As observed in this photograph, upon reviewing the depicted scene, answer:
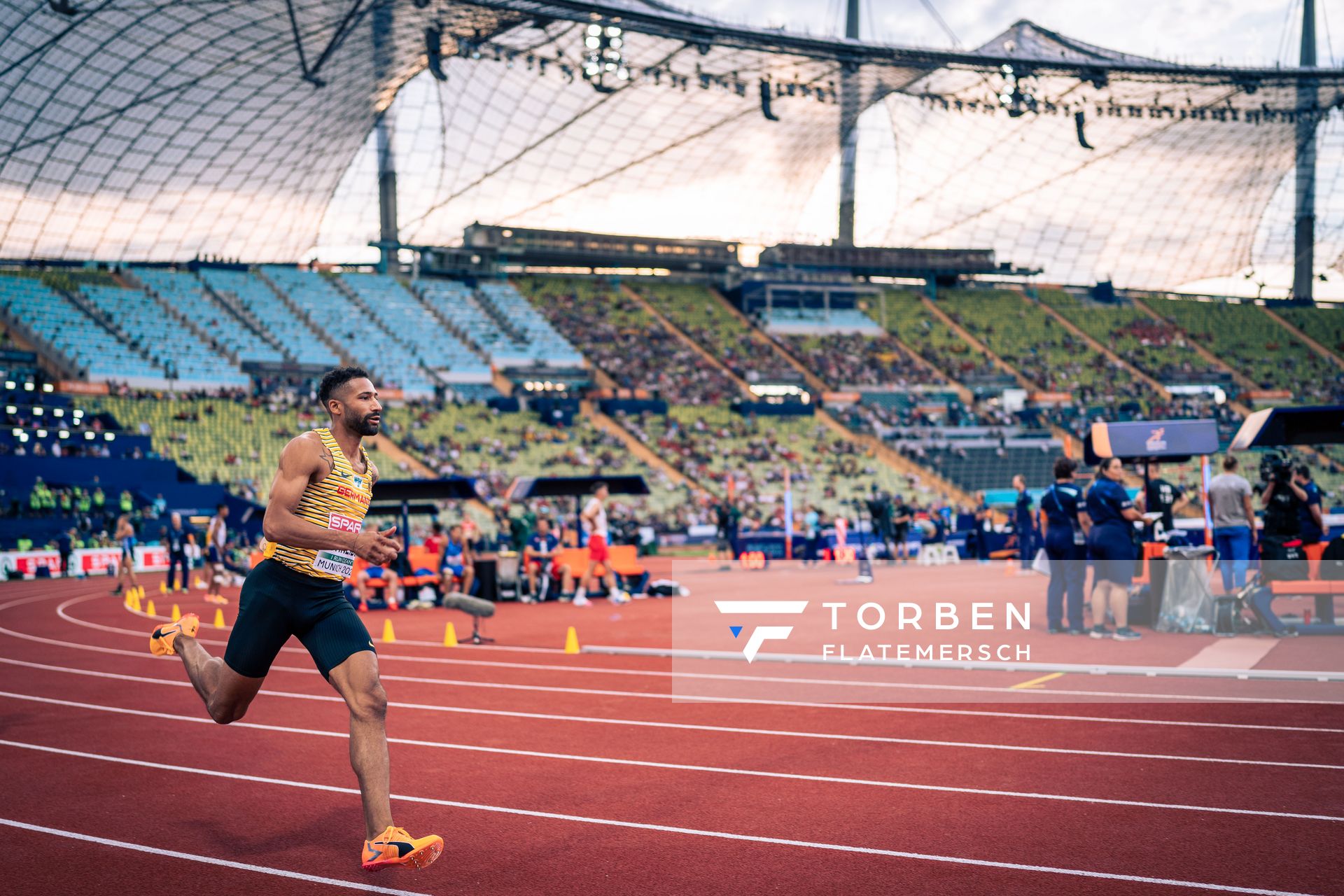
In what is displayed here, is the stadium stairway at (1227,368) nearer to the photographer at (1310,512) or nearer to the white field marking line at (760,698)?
the photographer at (1310,512)

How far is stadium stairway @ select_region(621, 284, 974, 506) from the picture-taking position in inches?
1821

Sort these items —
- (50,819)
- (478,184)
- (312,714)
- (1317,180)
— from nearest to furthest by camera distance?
(50,819)
(312,714)
(478,184)
(1317,180)

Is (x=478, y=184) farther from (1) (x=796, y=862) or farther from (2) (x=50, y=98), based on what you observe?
(1) (x=796, y=862)

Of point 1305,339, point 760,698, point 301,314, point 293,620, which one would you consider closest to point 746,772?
point 760,698

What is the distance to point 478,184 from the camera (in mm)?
60312

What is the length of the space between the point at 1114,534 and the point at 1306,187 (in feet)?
234

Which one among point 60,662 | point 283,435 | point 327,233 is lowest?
point 60,662

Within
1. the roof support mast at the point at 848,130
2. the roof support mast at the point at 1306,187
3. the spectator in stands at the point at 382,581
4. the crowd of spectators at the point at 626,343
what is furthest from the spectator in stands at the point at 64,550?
the roof support mast at the point at 1306,187

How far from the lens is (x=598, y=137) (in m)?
58.6

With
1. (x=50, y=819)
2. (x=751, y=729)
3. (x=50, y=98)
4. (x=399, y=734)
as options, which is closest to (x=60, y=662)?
(x=399, y=734)

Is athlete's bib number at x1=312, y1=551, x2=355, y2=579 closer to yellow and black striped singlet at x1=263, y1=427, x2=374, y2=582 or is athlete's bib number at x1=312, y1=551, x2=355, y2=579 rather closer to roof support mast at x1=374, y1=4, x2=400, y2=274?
yellow and black striped singlet at x1=263, y1=427, x2=374, y2=582

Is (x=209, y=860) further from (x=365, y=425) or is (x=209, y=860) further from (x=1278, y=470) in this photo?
(x=1278, y=470)

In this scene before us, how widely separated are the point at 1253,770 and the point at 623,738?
12.4 feet

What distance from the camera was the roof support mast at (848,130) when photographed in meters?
53.2
